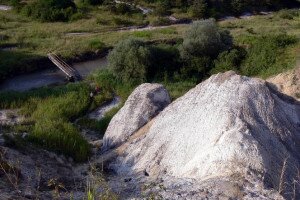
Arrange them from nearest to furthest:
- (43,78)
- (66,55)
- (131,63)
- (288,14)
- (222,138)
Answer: (222,138), (131,63), (43,78), (66,55), (288,14)

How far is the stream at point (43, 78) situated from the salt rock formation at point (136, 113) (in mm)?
11261

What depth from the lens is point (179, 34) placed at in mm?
33969

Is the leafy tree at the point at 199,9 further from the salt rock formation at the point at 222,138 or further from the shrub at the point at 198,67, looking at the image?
the salt rock formation at the point at 222,138

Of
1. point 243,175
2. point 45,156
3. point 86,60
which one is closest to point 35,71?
point 86,60

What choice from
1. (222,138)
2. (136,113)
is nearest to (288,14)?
(136,113)

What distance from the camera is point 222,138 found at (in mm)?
10617

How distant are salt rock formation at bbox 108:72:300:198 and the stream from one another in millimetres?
12627

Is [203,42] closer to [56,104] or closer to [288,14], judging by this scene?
[56,104]

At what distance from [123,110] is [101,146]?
139 centimetres

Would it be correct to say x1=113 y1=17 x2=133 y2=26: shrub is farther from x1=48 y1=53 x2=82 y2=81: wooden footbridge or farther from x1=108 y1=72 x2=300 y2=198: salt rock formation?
x1=108 y1=72 x2=300 y2=198: salt rock formation

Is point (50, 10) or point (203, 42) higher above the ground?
point (203, 42)

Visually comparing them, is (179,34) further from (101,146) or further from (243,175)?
(243,175)

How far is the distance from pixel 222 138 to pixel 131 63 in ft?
47.6

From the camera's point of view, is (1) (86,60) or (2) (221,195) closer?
(2) (221,195)
